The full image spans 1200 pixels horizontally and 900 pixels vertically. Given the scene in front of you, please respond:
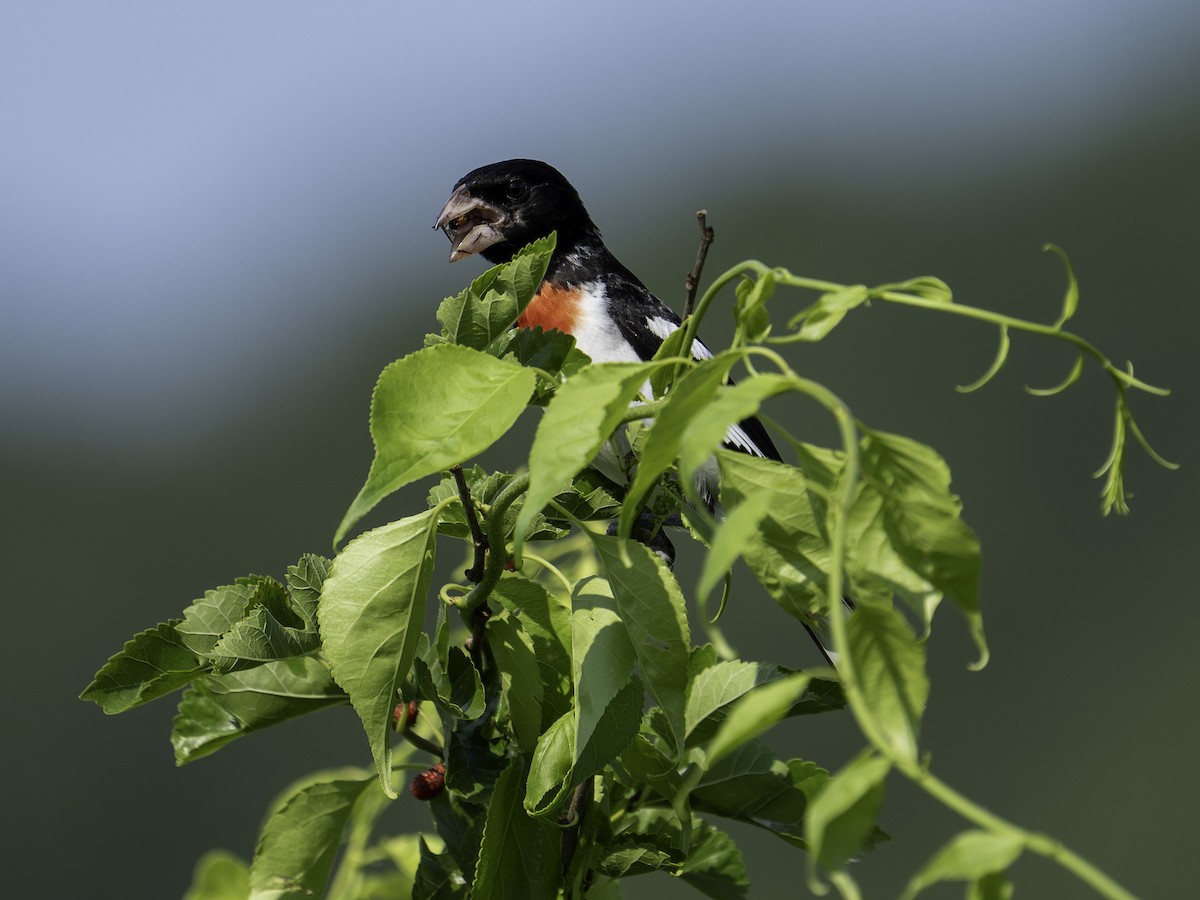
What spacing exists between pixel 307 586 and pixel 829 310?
0.74 m

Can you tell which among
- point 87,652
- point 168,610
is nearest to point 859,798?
point 168,610

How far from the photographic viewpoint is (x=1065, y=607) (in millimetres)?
33125

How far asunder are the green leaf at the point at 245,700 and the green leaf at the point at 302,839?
0.16 meters

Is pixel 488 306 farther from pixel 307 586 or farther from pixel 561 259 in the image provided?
pixel 561 259

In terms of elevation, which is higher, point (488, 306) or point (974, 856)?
point (488, 306)

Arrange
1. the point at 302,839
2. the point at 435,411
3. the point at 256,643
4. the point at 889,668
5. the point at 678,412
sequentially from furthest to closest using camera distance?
the point at 302,839 → the point at 256,643 → the point at 435,411 → the point at 678,412 → the point at 889,668

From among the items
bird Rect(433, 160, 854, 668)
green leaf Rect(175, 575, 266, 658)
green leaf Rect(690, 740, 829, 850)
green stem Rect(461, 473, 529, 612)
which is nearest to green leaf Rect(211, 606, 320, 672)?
green leaf Rect(175, 575, 266, 658)

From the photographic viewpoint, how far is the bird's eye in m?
3.68

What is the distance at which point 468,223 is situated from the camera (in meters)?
3.64

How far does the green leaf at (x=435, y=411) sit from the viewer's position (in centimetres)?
105

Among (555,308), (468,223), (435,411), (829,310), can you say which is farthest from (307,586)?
(468,223)

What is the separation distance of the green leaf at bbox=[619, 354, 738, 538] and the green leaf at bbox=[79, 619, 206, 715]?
0.76 meters

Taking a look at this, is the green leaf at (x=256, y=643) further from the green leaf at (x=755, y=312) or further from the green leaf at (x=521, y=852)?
the green leaf at (x=755, y=312)

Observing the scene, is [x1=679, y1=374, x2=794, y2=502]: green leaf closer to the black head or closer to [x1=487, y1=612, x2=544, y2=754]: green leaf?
[x1=487, y1=612, x2=544, y2=754]: green leaf
